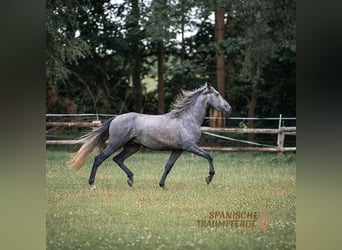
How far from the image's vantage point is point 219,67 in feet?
24.1

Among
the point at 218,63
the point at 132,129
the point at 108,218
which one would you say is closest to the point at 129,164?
the point at 132,129

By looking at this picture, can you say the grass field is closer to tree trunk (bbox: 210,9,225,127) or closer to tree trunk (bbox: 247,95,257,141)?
tree trunk (bbox: 210,9,225,127)

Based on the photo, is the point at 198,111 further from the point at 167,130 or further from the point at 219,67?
the point at 219,67

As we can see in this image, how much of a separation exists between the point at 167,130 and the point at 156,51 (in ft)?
5.60

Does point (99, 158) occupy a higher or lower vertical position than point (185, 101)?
lower

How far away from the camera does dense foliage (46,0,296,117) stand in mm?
7109

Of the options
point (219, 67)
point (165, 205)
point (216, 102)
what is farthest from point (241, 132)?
point (165, 205)

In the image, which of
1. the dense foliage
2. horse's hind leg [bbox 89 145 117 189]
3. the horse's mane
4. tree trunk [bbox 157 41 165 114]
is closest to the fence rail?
the dense foliage

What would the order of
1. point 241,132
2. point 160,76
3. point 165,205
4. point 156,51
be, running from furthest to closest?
point 241,132
point 156,51
point 160,76
point 165,205

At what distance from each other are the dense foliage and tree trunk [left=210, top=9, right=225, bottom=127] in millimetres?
63

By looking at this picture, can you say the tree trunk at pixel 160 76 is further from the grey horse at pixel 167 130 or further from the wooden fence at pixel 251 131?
the grey horse at pixel 167 130

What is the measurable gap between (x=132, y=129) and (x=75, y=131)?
1210 mm
